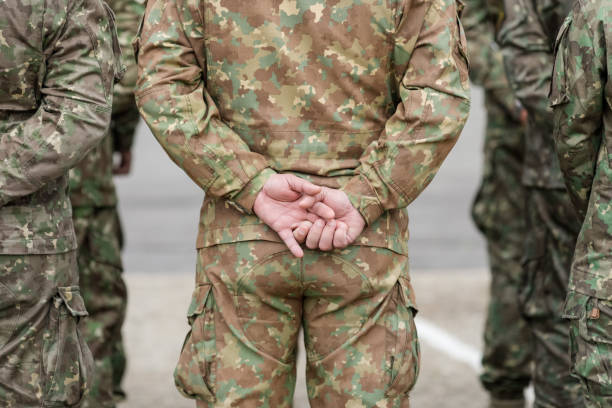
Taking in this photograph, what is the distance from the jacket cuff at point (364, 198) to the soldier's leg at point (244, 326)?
24 centimetres

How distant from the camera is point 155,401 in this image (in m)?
6.16

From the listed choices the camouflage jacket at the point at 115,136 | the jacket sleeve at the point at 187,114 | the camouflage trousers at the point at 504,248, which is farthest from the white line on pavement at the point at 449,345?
the jacket sleeve at the point at 187,114

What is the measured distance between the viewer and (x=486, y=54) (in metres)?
6.21

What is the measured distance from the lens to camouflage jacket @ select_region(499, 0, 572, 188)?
5.04m

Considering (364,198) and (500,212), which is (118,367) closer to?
(500,212)

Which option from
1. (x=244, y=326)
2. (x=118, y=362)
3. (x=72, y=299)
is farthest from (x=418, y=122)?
(x=118, y=362)

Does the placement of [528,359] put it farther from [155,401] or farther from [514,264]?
[155,401]

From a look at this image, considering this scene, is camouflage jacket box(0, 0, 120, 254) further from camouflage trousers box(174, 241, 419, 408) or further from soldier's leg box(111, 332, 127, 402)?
soldier's leg box(111, 332, 127, 402)

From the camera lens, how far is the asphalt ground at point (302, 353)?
21.2ft

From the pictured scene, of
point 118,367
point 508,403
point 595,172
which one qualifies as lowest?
point 508,403

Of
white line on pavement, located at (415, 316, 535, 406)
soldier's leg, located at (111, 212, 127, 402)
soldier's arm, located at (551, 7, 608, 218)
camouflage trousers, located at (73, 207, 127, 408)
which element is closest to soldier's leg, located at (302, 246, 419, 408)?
soldier's arm, located at (551, 7, 608, 218)

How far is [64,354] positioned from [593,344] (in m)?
1.63

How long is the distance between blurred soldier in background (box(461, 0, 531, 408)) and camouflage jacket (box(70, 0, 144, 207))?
1724 mm

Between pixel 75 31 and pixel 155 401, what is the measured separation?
2850mm
